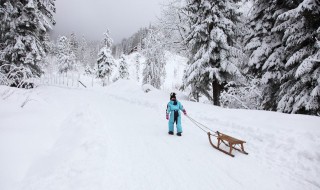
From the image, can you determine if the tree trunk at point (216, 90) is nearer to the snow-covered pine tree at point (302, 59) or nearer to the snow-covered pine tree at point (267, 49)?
the snow-covered pine tree at point (267, 49)

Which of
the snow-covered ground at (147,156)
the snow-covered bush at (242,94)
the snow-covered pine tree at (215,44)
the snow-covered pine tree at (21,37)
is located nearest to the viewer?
the snow-covered ground at (147,156)

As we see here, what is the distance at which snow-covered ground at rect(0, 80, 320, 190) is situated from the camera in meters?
4.65

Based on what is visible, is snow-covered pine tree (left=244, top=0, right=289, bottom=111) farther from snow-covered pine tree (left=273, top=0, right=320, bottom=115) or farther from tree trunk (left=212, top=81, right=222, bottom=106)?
tree trunk (left=212, top=81, right=222, bottom=106)

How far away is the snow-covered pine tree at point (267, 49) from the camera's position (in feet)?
39.1

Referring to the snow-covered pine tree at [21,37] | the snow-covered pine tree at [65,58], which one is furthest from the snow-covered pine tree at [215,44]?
the snow-covered pine tree at [65,58]

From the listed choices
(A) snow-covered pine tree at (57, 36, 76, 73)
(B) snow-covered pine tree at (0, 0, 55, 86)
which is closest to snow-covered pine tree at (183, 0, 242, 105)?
(B) snow-covered pine tree at (0, 0, 55, 86)

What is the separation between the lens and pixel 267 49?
1235cm

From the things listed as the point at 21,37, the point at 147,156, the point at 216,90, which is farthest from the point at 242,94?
the point at 21,37

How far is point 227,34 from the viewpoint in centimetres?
1428

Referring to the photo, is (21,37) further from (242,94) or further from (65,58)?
(65,58)

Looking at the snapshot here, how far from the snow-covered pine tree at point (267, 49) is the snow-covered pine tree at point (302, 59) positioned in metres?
0.73

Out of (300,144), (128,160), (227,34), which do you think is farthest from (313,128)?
(227,34)

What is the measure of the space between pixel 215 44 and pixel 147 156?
9609mm

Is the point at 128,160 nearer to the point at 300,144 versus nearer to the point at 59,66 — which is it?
the point at 300,144
